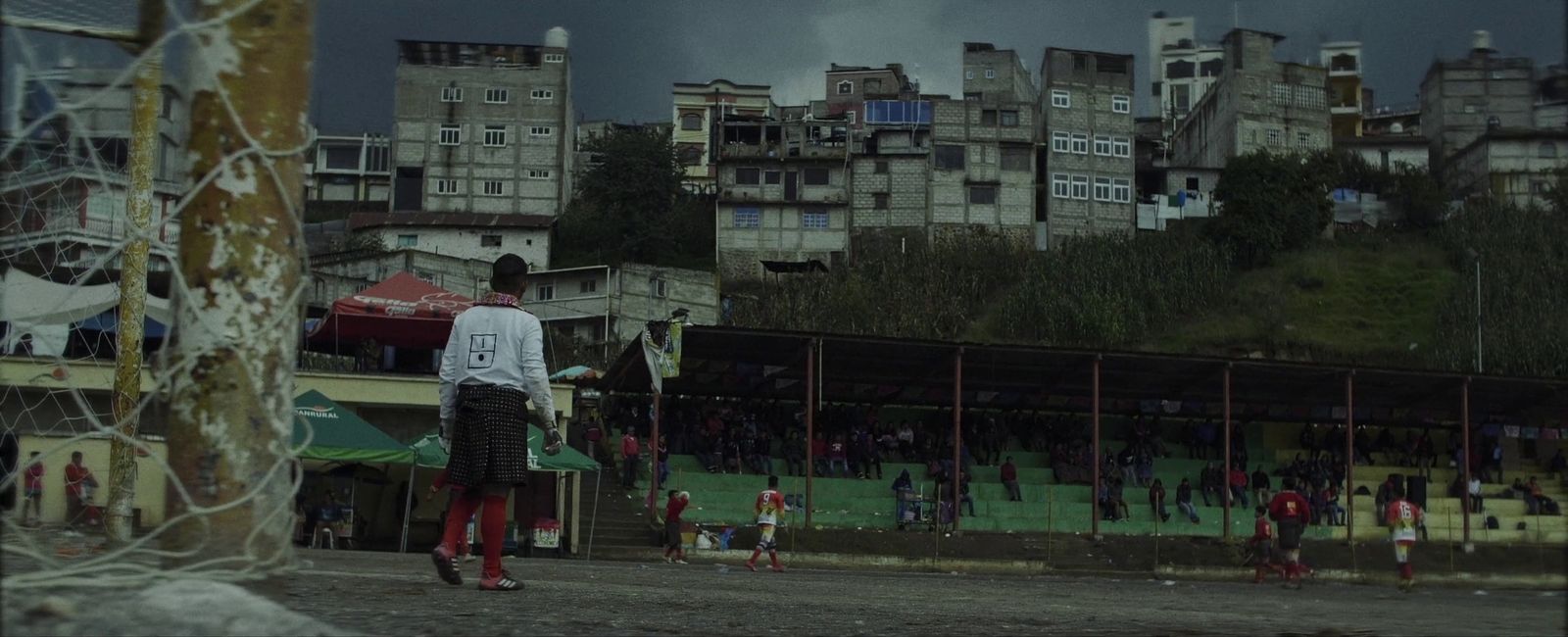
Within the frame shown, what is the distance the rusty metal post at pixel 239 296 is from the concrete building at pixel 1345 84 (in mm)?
94860

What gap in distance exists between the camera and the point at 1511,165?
77062mm

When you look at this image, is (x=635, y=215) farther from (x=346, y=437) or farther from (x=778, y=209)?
(x=346, y=437)

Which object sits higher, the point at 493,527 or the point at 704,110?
the point at 704,110

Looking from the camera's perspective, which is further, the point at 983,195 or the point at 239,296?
the point at 983,195

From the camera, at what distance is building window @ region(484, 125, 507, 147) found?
7150 centimetres

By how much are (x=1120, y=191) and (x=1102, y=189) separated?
0.88 m

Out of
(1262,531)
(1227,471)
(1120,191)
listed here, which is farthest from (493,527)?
(1120,191)

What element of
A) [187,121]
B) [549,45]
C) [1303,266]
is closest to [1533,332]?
[1303,266]

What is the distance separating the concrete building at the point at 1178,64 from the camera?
102m

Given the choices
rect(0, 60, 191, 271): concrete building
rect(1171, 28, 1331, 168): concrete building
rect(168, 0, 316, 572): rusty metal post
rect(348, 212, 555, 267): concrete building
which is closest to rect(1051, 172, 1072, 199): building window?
rect(1171, 28, 1331, 168): concrete building

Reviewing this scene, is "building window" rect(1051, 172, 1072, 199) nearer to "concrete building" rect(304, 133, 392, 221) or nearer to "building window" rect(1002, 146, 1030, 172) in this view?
"building window" rect(1002, 146, 1030, 172)

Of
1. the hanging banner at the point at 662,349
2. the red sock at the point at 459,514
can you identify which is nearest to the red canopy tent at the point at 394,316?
the hanging banner at the point at 662,349

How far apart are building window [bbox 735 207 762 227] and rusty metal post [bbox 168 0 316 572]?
62714 mm

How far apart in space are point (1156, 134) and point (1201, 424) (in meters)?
56.8
